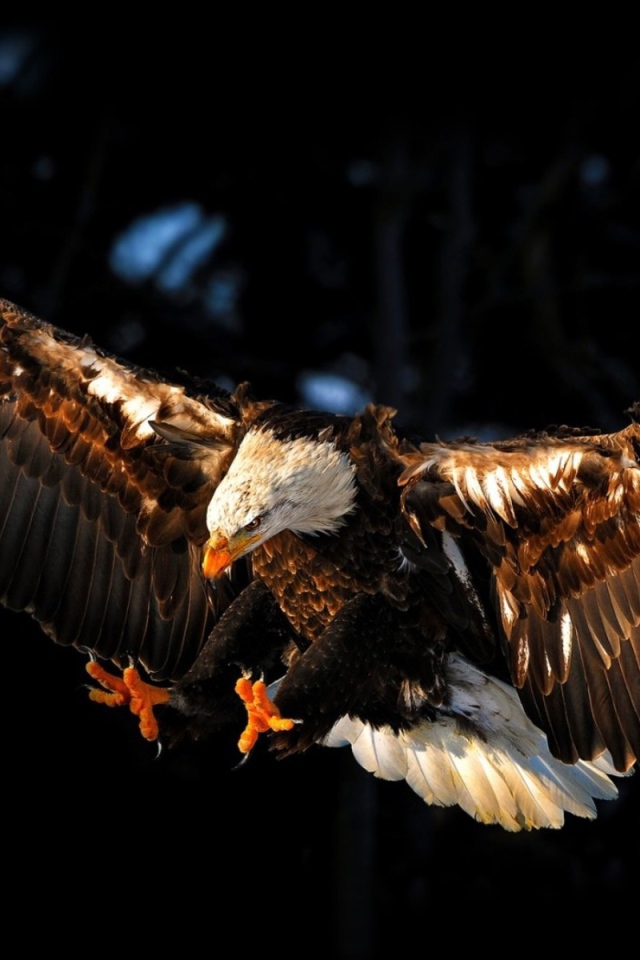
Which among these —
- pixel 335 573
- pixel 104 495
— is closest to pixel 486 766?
pixel 335 573

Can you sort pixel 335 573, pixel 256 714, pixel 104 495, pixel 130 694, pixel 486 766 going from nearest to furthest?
pixel 256 714
pixel 130 694
pixel 335 573
pixel 104 495
pixel 486 766

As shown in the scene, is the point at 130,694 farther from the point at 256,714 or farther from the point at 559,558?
the point at 559,558

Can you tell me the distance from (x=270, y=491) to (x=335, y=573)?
0.38m

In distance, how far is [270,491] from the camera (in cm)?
422

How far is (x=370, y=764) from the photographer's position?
16.0ft

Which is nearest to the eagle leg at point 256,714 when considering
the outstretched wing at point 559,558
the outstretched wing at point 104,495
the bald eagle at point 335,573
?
the bald eagle at point 335,573

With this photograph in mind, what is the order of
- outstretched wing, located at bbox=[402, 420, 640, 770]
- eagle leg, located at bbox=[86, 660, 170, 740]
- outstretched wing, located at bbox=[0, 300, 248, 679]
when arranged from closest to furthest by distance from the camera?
outstretched wing, located at bbox=[402, 420, 640, 770] < eagle leg, located at bbox=[86, 660, 170, 740] < outstretched wing, located at bbox=[0, 300, 248, 679]

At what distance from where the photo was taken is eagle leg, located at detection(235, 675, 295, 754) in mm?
4160

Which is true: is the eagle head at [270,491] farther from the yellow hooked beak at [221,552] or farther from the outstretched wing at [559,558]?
the outstretched wing at [559,558]

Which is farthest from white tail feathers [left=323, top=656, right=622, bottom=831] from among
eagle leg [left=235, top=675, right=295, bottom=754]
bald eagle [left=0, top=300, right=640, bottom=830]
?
eagle leg [left=235, top=675, right=295, bottom=754]

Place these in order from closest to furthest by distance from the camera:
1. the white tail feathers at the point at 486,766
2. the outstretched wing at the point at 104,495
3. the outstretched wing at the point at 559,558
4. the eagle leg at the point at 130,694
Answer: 1. the outstretched wing at the point at 559,558
2. the eagle leg at the point at 130,694
3. the outstretched wing at the point at 104,495
4. the white tail feathers at the point at 486,766

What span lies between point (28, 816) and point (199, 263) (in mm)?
3433

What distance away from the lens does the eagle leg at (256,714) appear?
13.6 feet

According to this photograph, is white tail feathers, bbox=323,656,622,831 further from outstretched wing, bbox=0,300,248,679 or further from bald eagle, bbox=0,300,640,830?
outstretched wing, bbox=0,300,248,679
